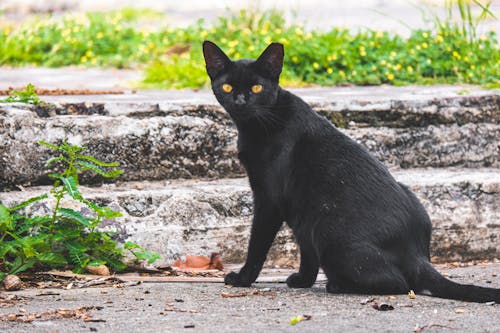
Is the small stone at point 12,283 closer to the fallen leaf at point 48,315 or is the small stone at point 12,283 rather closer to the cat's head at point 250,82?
the fallen leaf at point 48,315

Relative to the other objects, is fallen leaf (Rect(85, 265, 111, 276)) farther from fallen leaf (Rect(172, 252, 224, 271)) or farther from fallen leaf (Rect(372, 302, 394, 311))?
fallen leaf (Rect(372, 302, 394, 311))

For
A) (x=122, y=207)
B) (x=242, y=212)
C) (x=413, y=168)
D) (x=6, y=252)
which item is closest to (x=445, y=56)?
(x=413, y=168)

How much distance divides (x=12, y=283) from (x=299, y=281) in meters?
1.25

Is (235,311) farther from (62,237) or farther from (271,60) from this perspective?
(271,60)

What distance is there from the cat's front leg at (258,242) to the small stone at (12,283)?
0.91m

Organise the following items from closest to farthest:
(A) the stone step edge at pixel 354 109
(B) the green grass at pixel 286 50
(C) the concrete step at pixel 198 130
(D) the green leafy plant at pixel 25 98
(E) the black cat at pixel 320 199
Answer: (E) the black cat at pixel 320 199 < (C) the concrete step at pixel 198 130 < (D) the green leafy plant at pixel 25 98 < (A) the stone step edge at pixel 354 109 < (B) the green grass at pixel 286 50

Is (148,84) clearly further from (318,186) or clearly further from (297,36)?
(318,186)

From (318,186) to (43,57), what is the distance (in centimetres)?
500

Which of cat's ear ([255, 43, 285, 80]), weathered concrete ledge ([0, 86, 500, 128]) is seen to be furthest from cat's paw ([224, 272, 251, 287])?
weathered concrete ledge ([0, 86, 500, 128])

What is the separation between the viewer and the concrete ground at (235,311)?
288 centimetres

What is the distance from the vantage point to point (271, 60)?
12.4 ft

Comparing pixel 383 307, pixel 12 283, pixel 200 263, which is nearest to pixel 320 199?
pixel 383 307

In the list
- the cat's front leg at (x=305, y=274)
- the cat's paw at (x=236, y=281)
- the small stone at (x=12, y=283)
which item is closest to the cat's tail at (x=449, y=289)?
the cat's front leg at (x=305, y=274)

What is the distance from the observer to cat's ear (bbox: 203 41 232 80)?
3.81m
